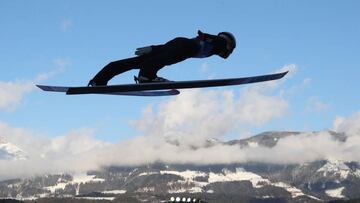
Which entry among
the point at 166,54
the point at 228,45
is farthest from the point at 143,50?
the point at 228,45

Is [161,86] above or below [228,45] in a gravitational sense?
below

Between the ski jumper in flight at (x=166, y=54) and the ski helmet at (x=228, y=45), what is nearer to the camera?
the ski jumper in flight at (x=166, y=54)

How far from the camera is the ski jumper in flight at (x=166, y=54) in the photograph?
40.6 feet

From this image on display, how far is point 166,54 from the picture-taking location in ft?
40.5

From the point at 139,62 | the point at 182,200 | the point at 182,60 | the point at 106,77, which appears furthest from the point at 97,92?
the point at 182,200

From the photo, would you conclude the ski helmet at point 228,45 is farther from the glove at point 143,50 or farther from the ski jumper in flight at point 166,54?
the glove at point 143,50

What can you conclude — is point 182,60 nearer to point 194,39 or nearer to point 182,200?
point 194,39

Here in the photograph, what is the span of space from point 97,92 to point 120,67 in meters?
0.97

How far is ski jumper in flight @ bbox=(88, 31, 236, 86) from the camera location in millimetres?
12367

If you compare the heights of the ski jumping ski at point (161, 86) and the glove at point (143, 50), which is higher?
the glove at point (143, 50)

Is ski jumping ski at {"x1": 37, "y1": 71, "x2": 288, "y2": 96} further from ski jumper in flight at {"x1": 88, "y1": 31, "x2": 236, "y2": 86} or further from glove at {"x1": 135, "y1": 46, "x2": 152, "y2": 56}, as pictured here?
glove at {"x1": 135, "y1": 46, "x2": 152, "y2": 56}

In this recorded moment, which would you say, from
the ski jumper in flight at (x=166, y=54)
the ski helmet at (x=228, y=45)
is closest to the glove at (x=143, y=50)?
the ski jumper in flight at (x=166, y=54)

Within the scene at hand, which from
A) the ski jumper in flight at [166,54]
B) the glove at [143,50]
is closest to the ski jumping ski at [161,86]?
the ski jumper in flight at [166,54]

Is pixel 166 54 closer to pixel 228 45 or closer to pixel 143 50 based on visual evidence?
pixel 143 50
